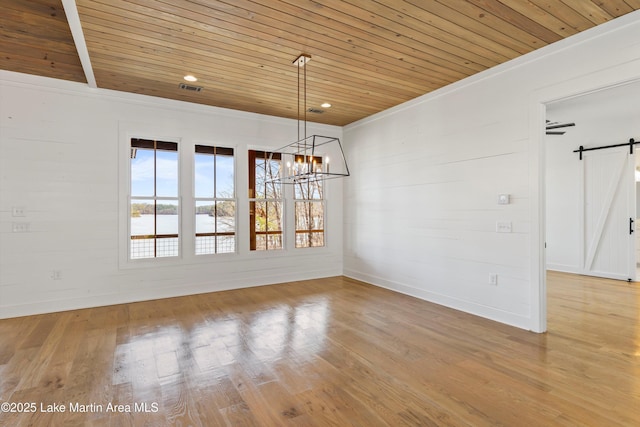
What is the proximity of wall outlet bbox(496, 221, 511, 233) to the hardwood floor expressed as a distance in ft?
3.54

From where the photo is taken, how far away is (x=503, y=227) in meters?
3.78

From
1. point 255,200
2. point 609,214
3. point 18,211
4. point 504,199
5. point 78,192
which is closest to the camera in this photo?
point 504,199

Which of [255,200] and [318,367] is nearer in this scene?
[318,367]

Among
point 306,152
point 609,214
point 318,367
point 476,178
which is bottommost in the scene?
point 318,367

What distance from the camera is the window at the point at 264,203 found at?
5750 mm

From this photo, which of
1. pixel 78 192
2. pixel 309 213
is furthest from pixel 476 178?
pixel 78 192

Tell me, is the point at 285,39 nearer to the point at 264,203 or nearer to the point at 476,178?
the point at 476,178

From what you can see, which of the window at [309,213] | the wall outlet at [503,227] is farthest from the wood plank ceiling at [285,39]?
the window at [309,213]

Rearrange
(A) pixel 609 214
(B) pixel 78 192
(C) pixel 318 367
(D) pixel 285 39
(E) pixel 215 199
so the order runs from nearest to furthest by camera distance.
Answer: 1. (C) pixel 318 367
2. (D) pixel 285 39
3. (B) pixel 78 192
4. (E) pixel 215 199
5. (A) pixel 609 214

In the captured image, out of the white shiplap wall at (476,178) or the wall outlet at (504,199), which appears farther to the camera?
the wall outlet at (504,199)

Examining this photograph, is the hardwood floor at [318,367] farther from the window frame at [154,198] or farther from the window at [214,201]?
the window at [214,201]

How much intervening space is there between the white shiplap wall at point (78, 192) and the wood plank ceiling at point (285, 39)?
39cm

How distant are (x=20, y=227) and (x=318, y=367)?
163 inches

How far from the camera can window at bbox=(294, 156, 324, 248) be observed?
6.20 meters
